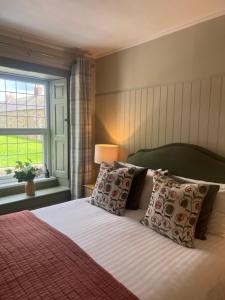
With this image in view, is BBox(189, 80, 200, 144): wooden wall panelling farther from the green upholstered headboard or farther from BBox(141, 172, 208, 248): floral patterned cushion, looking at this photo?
BBox(141, 172, 208, 248): floral patterned cushion

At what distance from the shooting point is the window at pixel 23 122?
310cm

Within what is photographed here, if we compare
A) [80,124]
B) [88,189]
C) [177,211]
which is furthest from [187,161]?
[80,124]

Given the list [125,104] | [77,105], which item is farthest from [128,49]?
[77,105]

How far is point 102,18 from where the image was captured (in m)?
2.21

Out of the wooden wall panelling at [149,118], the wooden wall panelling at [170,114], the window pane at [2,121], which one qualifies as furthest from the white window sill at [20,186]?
the wooden wall panelling at [170,114]

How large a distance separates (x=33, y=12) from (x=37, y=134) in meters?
1.75

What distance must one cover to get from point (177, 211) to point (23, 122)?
259 cm

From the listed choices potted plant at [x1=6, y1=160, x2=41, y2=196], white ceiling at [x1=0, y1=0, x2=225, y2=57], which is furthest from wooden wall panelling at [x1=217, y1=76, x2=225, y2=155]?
potted plant at [x1=6, y1=160, x2=41, y2=196]

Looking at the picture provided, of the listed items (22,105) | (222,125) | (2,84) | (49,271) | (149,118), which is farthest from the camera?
(22,105)

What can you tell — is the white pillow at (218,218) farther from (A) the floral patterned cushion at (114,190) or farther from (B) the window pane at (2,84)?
(B) the window pane at (2,84)

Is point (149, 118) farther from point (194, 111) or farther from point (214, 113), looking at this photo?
point (214, 113)

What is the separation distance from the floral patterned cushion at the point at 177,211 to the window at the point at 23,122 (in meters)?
2.31

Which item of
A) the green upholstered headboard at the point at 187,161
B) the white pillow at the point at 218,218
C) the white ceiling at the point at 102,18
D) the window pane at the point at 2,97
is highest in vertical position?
the white ceiling at the point at 102,18

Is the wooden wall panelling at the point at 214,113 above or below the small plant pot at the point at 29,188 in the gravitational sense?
Result: above
